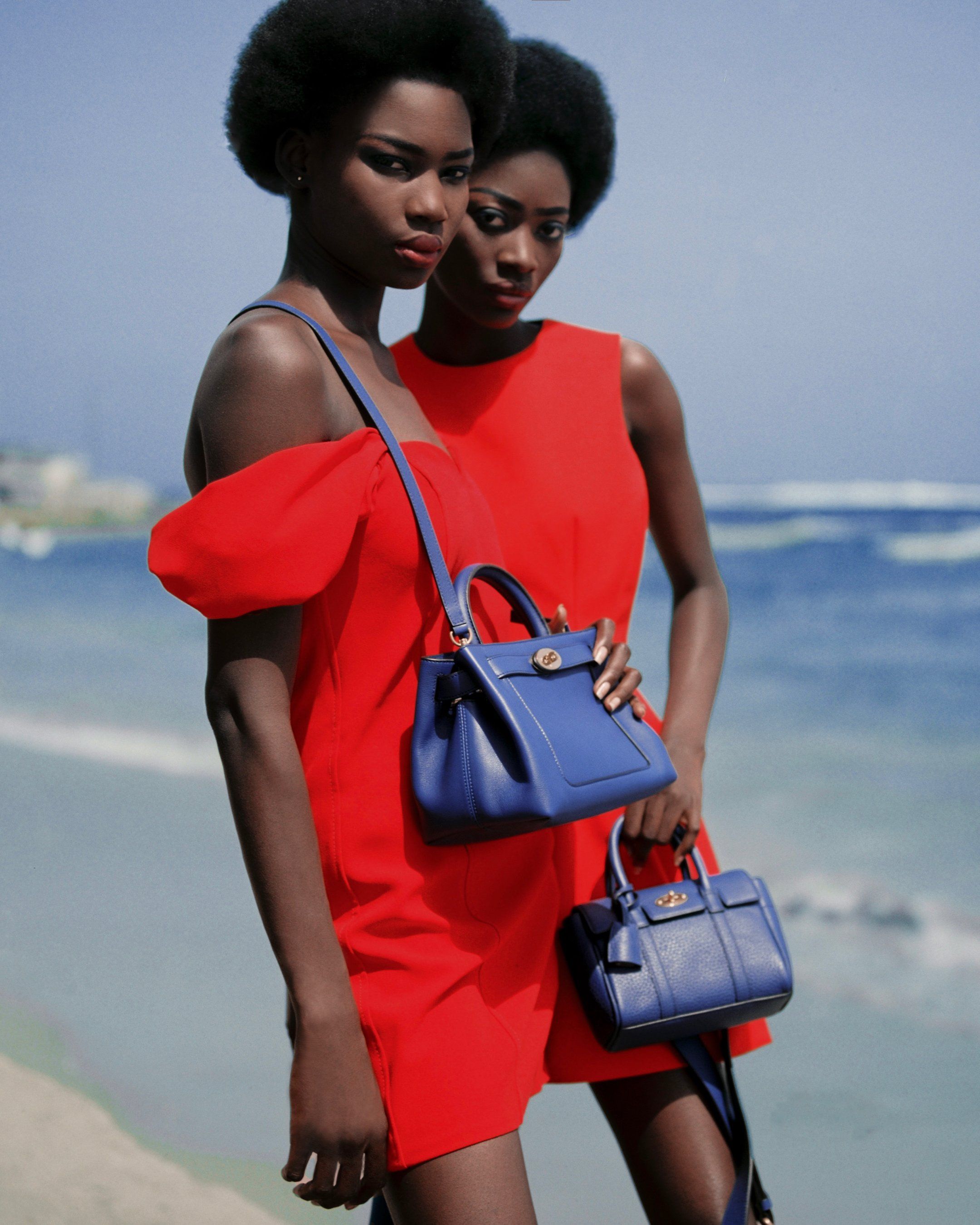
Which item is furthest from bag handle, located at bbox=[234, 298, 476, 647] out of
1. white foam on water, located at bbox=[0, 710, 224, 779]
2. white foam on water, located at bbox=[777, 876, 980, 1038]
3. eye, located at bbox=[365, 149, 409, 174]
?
white foam on water, located at bbox=[0, 710, 224, 779]

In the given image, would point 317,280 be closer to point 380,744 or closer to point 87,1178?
point 380,744

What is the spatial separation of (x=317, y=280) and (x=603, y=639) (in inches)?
25.7

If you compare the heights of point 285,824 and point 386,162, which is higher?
point 386,162

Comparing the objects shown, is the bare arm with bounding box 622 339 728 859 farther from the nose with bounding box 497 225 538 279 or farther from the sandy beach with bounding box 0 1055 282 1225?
the sandy beach with bounding box 0 1055 282 1225

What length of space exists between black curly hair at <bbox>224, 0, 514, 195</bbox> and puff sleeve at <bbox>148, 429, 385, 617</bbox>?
52 centimetres

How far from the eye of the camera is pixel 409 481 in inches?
60.3

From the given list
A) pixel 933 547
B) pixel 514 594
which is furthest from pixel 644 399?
pixel 933 547

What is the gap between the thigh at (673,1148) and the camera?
1.79 metres

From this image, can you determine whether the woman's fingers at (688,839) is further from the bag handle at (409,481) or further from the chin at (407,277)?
the chin at (407,277)

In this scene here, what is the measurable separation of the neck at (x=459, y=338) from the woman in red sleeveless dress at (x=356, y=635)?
0.48 metres

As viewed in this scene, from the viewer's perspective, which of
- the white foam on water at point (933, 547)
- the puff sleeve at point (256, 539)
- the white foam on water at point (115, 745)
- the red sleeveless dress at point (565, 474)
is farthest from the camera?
the white foam on water at point (933, 547)

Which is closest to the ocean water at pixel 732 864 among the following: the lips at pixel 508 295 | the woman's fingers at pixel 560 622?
the woman's fingers at pixel 560 622

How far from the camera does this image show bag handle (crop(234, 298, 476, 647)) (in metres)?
1.50

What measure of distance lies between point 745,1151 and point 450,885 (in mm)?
676
